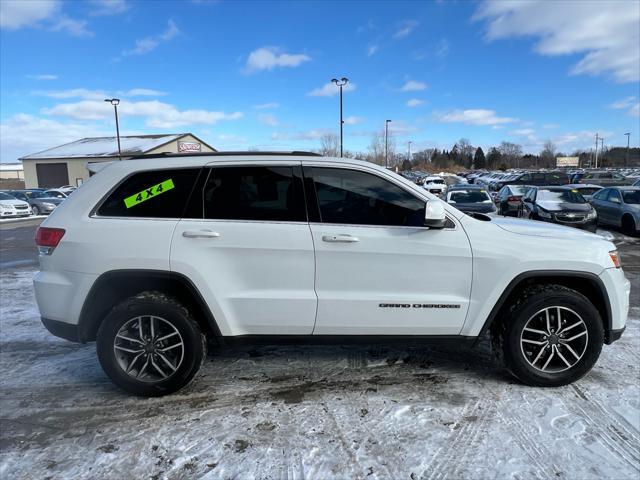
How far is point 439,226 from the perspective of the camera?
131 inches

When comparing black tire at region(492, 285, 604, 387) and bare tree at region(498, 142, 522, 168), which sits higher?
bare tree at region(498, 142, 522, 168)

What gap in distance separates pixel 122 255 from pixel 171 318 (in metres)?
0.60

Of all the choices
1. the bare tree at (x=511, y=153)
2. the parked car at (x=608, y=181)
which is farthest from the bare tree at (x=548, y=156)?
the parked car at (x=608, y=181)

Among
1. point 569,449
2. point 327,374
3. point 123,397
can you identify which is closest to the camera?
point 569,449

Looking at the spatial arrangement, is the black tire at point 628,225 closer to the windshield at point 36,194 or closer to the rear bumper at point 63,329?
the rear bumper at point 63,329

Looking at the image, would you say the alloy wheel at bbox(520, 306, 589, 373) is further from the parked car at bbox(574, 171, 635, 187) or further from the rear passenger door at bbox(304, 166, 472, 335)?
the parked car at bbox(574, 171, 635, 187)

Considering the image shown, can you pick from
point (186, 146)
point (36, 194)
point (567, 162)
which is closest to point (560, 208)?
point (36, 194)

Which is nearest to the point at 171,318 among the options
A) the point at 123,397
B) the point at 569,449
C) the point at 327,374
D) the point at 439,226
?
the point at 123,397

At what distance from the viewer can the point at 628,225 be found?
1308 cm

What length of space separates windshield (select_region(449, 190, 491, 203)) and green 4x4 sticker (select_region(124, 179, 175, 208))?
1212 centimetres

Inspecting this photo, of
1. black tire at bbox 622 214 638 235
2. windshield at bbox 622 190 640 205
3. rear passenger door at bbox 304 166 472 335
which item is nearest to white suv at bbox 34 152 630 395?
rear passenger door at bbox 304 166 472 335

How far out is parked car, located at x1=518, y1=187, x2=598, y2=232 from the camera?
12.7m

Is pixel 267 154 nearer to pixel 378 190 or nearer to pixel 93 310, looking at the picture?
pixel 378 190

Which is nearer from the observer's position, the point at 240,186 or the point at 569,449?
the point at 569,449
